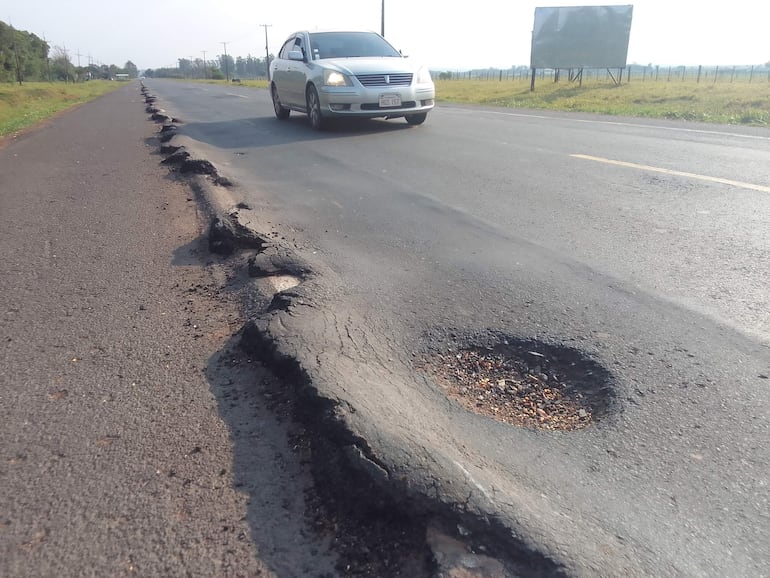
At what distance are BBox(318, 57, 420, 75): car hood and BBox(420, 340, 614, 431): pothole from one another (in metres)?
8.59

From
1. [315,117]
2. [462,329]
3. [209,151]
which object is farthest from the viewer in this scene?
[315,117]

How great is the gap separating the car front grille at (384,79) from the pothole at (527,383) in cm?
848

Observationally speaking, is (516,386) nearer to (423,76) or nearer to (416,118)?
(423,76)

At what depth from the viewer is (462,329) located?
288 centimetres

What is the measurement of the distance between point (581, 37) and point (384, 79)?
2354cm

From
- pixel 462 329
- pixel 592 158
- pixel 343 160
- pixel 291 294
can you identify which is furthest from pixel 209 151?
pixel 462 329

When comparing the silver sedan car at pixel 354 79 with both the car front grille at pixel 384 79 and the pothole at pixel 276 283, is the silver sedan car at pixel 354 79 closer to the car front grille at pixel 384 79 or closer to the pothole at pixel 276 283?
the car front grille at pixel 384 79

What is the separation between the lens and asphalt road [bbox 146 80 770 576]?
1.69m

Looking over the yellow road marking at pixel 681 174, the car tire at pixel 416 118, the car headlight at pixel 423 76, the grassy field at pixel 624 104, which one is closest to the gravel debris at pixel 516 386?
the yellow road marking at pixel 681 174

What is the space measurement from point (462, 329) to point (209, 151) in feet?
23.9

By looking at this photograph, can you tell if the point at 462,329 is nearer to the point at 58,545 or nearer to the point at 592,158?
the point at 58,545

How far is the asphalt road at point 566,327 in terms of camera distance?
5.56 ft

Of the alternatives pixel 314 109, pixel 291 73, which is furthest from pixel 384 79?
pixel 291 73

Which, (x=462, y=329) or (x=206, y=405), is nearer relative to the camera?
(x=206, y=405)
